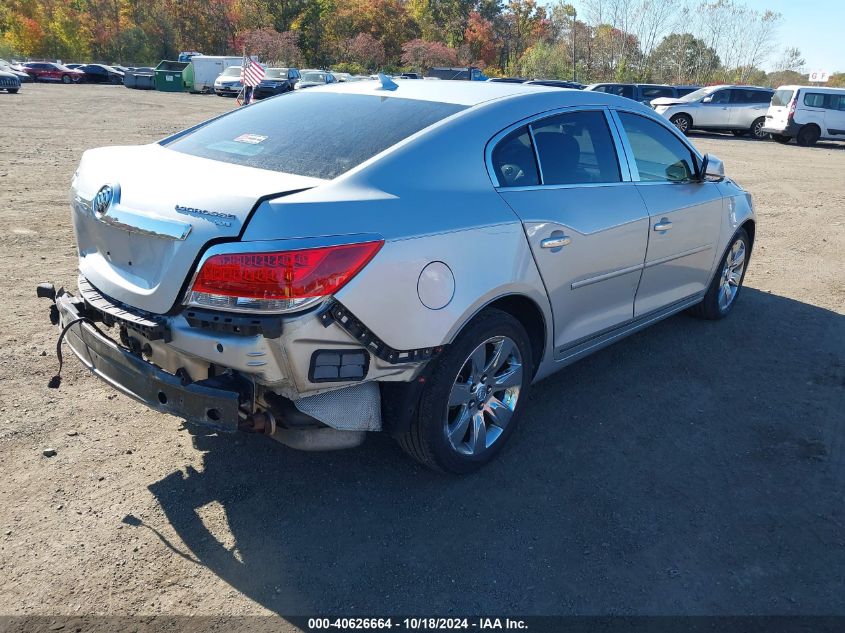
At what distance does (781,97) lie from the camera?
21938mm

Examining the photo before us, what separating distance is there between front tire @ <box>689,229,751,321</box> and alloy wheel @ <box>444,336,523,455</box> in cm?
264

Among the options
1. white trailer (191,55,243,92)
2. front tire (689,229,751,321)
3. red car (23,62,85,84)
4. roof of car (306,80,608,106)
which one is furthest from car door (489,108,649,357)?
red car (23,62,85,84)

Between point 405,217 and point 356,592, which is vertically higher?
point 405,217

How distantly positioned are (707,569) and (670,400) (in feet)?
5.19

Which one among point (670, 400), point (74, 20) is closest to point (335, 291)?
point (670, 400)

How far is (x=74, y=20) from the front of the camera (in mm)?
72000

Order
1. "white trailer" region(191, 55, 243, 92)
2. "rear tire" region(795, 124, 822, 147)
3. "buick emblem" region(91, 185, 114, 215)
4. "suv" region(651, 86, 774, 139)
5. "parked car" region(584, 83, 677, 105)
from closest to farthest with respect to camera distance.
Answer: "buick emblem" region(91, 185, 114, 215) < "rear tire" region(795, 124, 822, 147) < "suv" region(651, 86, 774, 139) < "parked car" region(584, 83, 677, 105) < "white trailer" region(191, 55, 243, 92)

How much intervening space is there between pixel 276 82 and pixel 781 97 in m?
24.3

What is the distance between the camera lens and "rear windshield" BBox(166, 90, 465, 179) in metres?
3.11

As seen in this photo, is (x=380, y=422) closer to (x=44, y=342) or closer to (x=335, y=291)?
(x=335, y=291)

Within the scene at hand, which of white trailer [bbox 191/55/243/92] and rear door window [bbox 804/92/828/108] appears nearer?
rear door window [bbox 804/92/828/108]

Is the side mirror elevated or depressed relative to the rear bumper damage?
elevated

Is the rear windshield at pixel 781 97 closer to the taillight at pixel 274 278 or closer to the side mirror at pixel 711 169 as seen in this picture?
the side mirror at pixel 711 169

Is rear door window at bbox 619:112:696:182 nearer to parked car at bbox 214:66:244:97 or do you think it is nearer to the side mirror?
the side mirror
